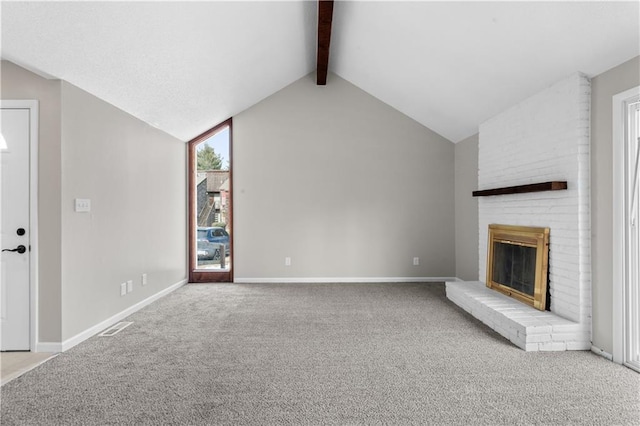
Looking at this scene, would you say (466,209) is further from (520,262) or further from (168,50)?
(168,50)

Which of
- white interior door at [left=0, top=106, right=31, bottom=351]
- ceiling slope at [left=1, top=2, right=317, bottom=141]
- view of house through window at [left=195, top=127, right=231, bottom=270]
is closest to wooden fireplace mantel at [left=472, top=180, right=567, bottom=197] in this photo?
ceiling slope at [left=1, top=2, right=317, bottom=141]

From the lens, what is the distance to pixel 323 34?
4.45 meters

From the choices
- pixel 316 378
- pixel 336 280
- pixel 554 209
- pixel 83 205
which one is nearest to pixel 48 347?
pixel 83 205

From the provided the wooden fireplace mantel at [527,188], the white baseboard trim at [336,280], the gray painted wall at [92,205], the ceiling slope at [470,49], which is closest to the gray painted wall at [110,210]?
the gray painted wall at [92,205]

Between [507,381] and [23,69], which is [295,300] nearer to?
[507,381]

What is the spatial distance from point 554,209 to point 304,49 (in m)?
3.73

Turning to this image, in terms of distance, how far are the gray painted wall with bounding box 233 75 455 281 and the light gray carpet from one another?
7.03ft

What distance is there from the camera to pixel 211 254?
6.30 m

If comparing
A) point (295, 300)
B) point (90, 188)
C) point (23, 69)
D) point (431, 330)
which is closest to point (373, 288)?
point (295, 300)

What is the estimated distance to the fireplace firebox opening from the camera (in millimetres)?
3543

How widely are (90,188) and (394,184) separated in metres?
4.33

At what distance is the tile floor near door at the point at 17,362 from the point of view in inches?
106

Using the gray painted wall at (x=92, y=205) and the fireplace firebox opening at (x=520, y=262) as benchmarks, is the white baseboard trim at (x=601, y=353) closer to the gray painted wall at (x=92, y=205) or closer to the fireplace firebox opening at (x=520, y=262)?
the fireplace firebox opening at (x=520, y=262)

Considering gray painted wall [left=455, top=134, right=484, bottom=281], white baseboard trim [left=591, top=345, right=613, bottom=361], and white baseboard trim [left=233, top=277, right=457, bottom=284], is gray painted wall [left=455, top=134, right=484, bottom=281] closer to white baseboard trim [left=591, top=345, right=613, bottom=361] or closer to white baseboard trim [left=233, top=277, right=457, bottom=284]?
white baseboard trim [left=233, top=277, right=457, bottom=284]
